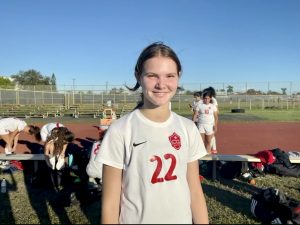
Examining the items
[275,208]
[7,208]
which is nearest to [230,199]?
[275,208]

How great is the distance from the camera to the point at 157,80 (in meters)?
1.63

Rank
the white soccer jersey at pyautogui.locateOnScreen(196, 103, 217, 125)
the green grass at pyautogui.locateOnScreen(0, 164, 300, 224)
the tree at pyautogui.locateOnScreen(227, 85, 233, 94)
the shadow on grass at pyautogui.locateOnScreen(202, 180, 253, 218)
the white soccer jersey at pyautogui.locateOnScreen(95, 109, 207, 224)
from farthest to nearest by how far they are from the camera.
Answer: the tree at pyautogui.locateOnScreen(227, 85, 233, 94)
the white soccer jersey at pyautogui.locateOnScreen(196, 103, 217, 125)
the shadow on grass at pyautogui.locateOnScreen(202, 180, 253, 218)
the green grass at pyautogui.locateOnScreen(0, 164, 300, 224)
the white soccer jersey at pyautogui.locateOnScreen(95, 109, 207, 224)

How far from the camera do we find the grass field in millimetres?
4762

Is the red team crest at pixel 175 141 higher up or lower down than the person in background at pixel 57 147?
higher up

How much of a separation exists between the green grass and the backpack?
0.53 feet

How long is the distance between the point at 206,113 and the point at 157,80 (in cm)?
680

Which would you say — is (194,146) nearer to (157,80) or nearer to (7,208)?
(157,80)

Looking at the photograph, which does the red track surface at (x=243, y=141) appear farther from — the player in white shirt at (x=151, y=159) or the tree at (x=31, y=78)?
the tree at (x=31, y=78)

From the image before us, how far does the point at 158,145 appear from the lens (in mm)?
1611

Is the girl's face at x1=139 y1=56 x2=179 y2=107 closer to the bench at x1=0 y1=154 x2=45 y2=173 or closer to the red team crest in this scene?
the red team crest

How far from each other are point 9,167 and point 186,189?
6.66 m

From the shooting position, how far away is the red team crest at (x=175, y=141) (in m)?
1.64

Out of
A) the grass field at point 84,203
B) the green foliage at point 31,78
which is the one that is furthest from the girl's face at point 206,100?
the green foliage at point 31,78

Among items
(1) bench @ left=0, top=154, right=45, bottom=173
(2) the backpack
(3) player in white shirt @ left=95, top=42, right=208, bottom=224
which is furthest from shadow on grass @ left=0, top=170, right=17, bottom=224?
(3) player in white shirt @ left=95, top=42, right=208, bottom=224
